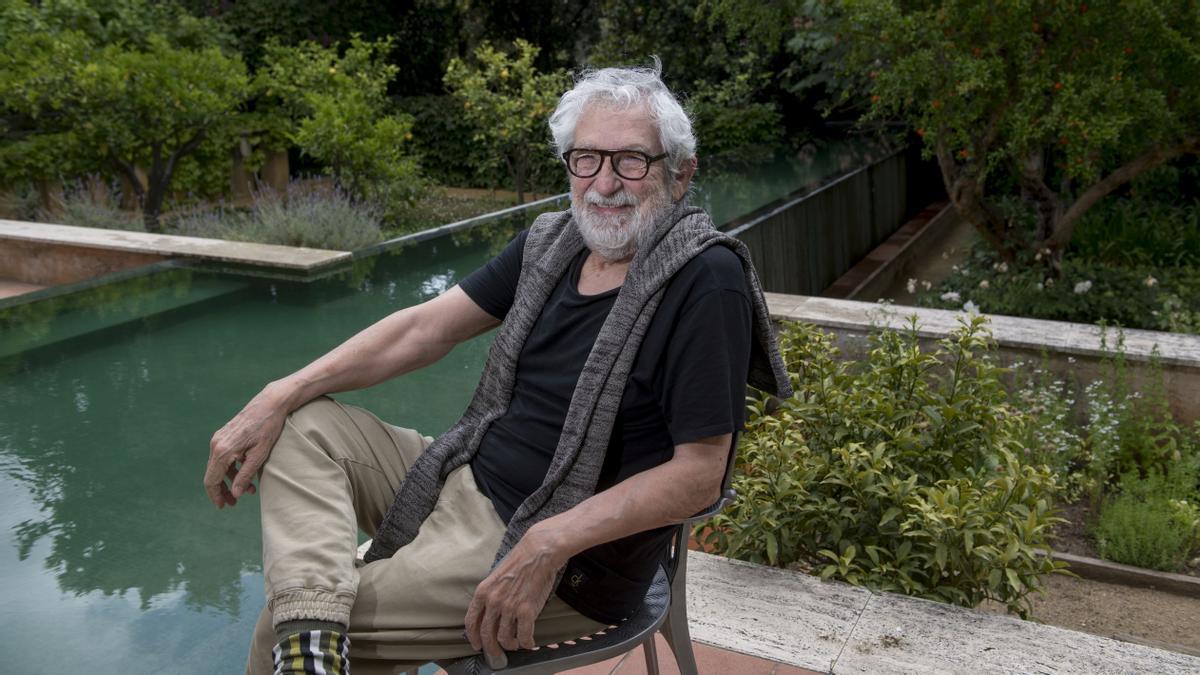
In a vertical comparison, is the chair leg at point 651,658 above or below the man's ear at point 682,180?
below

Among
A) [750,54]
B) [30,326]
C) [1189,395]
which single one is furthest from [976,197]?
[30,326]

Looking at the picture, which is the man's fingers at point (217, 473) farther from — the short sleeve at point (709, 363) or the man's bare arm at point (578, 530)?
the short sleeve at point (709, 363)

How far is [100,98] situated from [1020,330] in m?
8.71

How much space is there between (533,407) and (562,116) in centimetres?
52

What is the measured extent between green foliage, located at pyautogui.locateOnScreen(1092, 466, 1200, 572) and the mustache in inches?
106

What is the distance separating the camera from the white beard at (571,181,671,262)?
1938 mm

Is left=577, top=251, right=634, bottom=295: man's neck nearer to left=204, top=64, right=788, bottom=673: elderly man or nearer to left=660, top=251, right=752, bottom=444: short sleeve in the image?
left=204, top=64, right=788, bottom=673: elderly man

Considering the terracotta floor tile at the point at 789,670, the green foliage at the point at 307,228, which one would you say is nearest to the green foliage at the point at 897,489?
the terracotta floor tile at the point at 789,670

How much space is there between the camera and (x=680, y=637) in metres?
1.99

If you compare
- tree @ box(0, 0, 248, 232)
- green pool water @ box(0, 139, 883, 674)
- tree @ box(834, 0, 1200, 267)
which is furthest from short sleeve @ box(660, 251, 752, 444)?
tree @ box(0, 0, 248, 232)

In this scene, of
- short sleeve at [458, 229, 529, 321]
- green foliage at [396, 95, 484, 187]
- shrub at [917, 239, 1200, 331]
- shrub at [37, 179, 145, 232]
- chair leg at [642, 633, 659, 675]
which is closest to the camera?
chair leg at [642, 633, 659, 675]

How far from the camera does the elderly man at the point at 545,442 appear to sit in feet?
5.51

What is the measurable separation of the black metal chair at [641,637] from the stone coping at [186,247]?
182 inches

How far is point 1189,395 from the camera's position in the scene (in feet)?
13.5
